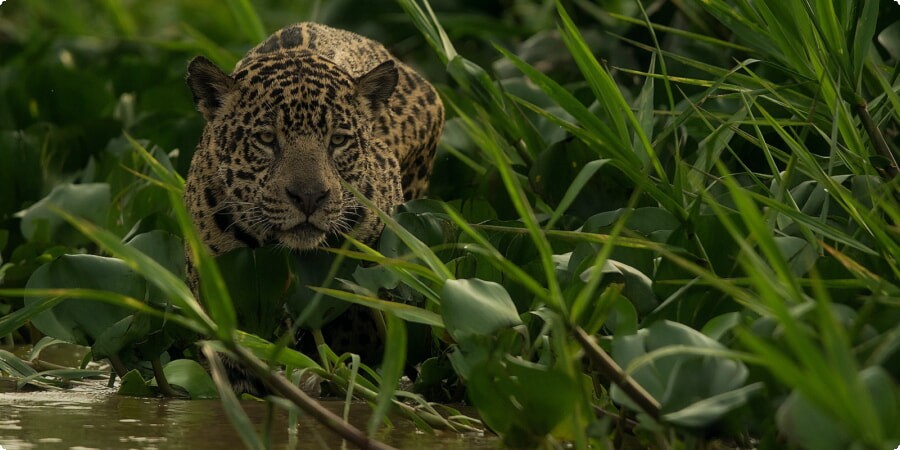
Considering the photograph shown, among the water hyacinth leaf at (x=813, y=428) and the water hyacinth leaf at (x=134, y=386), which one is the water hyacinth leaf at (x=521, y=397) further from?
the water hyacinth leaf at (x=134, y=386)

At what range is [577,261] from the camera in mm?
3541

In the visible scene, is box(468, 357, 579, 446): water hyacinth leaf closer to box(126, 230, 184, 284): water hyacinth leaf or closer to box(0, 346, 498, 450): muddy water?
box(0, 346, 498, 450): muddy water

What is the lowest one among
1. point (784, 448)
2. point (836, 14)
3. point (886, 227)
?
point (784, 448)

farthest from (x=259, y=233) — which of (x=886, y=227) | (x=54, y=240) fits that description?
(x=886, y=227)

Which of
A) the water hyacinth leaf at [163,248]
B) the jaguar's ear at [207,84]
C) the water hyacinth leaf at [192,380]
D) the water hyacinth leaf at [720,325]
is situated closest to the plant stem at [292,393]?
the water hyacinth leaf at [720,325]

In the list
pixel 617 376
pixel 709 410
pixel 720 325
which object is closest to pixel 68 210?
pixel 720 325

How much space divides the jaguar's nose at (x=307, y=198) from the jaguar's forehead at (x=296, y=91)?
0.94ft

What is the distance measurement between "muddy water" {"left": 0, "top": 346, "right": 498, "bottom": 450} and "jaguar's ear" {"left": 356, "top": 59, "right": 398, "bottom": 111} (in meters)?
1.36

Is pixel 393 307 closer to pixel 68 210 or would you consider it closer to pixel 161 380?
pixel 161 380

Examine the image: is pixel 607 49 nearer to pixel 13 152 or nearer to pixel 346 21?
pixel 346 21

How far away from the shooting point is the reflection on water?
3182mm

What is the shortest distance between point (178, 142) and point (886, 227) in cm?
373

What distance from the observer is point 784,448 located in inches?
107

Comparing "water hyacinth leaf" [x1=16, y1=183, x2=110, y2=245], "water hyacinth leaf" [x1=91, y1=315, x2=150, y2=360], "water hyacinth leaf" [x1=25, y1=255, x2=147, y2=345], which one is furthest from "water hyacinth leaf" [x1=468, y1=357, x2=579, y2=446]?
"water hyacinth leaf" [x1=16, y1=183, x2=110, y2=245]
